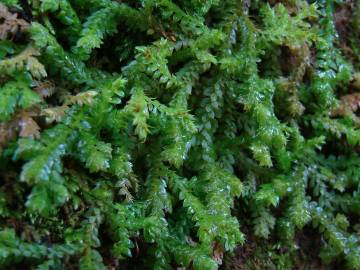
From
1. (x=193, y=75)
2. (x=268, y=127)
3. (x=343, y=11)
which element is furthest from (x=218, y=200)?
(x=343, y=11)

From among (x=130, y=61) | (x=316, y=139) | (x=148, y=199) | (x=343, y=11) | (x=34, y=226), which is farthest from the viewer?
(x=343, y=11)

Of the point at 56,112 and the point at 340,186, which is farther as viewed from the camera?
the point at 340,186

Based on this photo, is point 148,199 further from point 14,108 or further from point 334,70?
point 334,70

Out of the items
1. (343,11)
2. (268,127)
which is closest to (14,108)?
(268,127)

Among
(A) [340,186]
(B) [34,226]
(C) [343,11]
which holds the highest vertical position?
(C) [343,11]

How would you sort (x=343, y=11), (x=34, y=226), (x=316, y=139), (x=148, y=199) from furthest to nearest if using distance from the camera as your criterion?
1. (x=343, y=11)
2. (x=316, y=139)
3. (x=148, y=199)
4. (x=34, y=226)

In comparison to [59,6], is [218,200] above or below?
below
